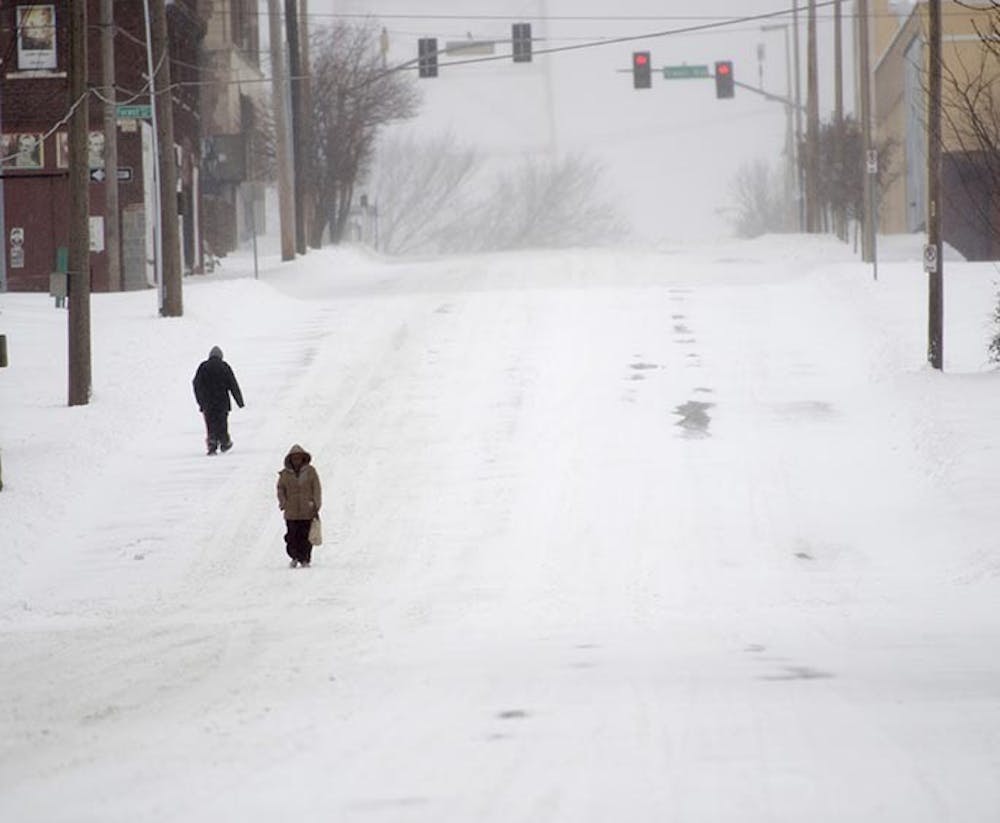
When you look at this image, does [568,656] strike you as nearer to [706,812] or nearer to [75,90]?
[706,812]

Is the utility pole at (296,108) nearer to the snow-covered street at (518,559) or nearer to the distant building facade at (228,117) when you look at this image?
the distant building facade at (228,117)

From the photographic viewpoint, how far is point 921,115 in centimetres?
6519

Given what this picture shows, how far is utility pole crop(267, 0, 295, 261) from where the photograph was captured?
5262cm

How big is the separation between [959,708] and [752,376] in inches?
793

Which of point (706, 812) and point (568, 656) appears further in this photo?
point (568, 656)

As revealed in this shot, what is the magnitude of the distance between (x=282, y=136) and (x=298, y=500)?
34709mm

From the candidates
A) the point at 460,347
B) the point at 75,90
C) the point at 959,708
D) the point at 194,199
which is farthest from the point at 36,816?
the point at 194,199

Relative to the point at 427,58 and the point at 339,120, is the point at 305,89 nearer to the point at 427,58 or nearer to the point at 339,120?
the point at 339,120

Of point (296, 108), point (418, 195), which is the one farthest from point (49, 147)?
point (418, 195)

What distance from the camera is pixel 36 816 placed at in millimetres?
8820

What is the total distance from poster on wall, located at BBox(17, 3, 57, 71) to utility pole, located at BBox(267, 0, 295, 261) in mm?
5601

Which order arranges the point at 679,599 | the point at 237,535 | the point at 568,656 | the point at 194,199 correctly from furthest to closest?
the point at 194,199, the point at 237,535, the point at 679,599, the point at 568,656

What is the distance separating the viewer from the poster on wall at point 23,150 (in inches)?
1971

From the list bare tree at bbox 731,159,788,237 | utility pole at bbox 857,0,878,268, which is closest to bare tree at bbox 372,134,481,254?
bare tree at bbox 731,159,788,237
